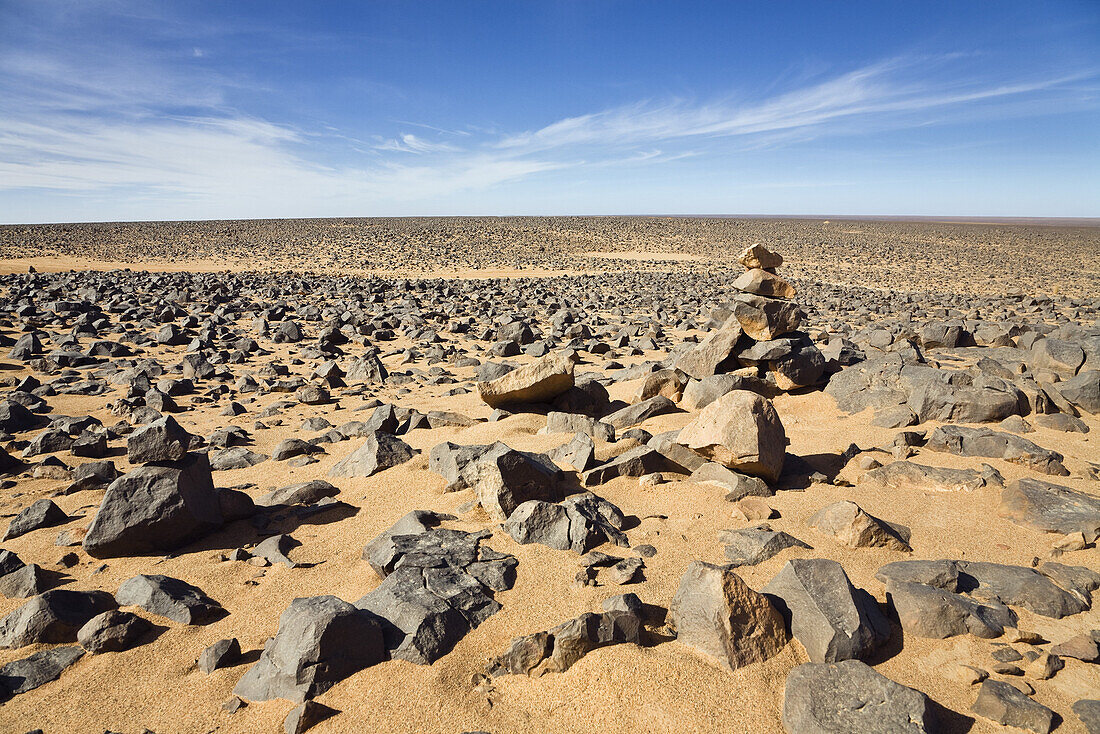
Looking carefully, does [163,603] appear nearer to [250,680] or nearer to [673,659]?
[250,680]

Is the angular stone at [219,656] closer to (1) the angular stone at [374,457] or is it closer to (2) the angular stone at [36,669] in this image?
(2) the angular stone at [36,669]

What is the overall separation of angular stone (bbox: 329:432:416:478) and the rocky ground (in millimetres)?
46

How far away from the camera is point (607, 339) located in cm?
1465

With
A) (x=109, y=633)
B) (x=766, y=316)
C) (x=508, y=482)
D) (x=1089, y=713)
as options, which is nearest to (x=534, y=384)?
(x=508, y=482)

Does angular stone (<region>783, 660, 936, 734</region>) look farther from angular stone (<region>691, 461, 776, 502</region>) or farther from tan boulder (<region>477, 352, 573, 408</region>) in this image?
tan boulder (<region>477, 352, 573, 408</region>)

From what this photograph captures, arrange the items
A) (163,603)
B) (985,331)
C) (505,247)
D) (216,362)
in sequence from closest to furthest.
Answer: (163,603) < (216,362) < (985,331) < (505,247)

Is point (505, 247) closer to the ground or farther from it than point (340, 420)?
farther from it

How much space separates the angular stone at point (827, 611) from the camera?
10.2 feet

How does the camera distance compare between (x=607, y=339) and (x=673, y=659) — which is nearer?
(x=673, y=659)

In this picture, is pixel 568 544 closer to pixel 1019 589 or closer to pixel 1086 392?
pixel 1019 589

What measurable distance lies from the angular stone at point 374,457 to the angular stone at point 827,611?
3.85 m

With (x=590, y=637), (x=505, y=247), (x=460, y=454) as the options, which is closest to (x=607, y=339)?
(x=460, y=454)

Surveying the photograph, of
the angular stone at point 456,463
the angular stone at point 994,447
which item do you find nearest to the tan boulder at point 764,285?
the angular stone at point 994,447

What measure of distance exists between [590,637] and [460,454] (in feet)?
8.50
